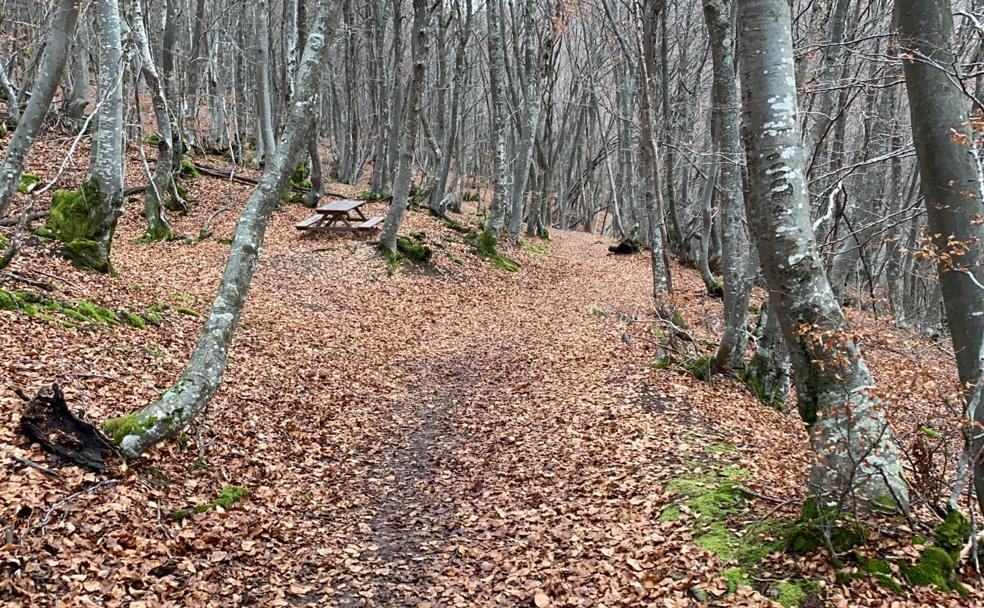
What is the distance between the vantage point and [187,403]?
204 inches

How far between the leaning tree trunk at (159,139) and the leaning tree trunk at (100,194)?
2.53 metres

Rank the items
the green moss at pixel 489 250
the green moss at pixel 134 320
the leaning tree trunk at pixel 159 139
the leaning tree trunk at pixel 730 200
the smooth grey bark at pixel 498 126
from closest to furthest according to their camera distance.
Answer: the green moss at pixel 134 320 < the leaning tree trunk at pixel 730 200 < the leaning tree trunk at pixel 159 139 < the green moss at pixel 489 250 < the smooth grey bark at pixel 498 126

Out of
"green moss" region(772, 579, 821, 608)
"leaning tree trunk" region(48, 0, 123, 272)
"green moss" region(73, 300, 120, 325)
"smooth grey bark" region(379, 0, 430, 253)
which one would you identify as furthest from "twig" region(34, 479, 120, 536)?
"smooth grey bark" region(379, 0, 430, 253)

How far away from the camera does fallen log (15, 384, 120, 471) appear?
4.28 meters

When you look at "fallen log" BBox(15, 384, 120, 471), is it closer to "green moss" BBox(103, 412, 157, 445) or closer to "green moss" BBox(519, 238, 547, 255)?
"green moss" BBox(103, 412, 157, 445)

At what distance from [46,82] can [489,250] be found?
1259 centimetres

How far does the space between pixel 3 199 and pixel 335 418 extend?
4.19 meters

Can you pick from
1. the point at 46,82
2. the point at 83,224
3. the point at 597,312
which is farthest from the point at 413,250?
the point at 46,82

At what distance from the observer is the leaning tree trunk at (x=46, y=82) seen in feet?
18.0

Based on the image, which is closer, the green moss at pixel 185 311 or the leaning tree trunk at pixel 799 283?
the leaning tree trunk at pixel 799 283

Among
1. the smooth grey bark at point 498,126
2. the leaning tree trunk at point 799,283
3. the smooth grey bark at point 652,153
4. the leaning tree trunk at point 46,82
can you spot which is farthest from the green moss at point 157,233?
the leaning tree trunk at point 799,283

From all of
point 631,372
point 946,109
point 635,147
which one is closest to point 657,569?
point 946,109

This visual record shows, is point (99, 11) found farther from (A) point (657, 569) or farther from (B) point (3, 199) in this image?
(A) point (657, 569)

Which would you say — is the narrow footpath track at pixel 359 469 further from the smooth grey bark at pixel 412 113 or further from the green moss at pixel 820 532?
the smooth grey bark at pixel 412 113
